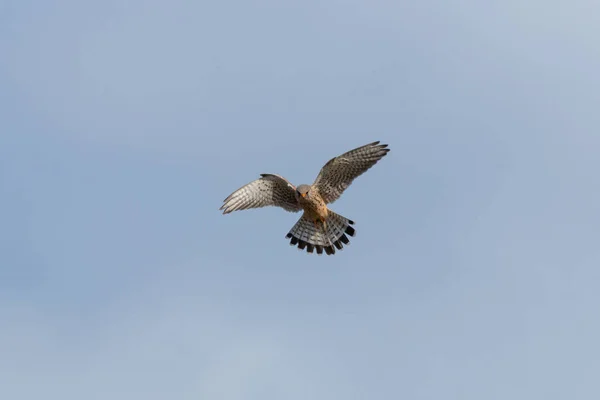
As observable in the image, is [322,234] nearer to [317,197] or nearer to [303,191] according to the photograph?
[317,197]

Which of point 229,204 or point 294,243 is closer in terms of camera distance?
point 229,204

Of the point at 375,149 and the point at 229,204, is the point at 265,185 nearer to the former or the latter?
the point at 229,204

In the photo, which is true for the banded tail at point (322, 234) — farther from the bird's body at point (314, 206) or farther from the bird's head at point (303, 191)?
the bird's head at point (303, 191)

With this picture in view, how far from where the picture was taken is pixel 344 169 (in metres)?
27.1

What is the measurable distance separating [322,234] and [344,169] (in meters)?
2.03

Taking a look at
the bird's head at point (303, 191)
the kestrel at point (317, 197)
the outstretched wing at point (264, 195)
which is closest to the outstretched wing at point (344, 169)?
the kestrel at point (317, 197)

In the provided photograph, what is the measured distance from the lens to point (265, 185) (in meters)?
26.8

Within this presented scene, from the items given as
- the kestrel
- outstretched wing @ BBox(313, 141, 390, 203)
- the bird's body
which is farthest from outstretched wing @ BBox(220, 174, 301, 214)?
outstretched wing @ BBox(313, 141, 390, 203)

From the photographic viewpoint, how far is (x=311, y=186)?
1069 inches

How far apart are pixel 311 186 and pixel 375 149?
6.07ft

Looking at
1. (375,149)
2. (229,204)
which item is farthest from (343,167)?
(229,204)

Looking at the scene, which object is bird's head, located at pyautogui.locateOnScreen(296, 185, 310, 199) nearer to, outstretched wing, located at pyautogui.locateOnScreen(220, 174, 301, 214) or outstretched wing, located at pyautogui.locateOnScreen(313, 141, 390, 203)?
outstretched wing, located at pyautogui.locateOnScreen(220, 174, 301, 214)

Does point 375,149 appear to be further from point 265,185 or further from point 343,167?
point 265,185

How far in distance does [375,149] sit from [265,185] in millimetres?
2861
